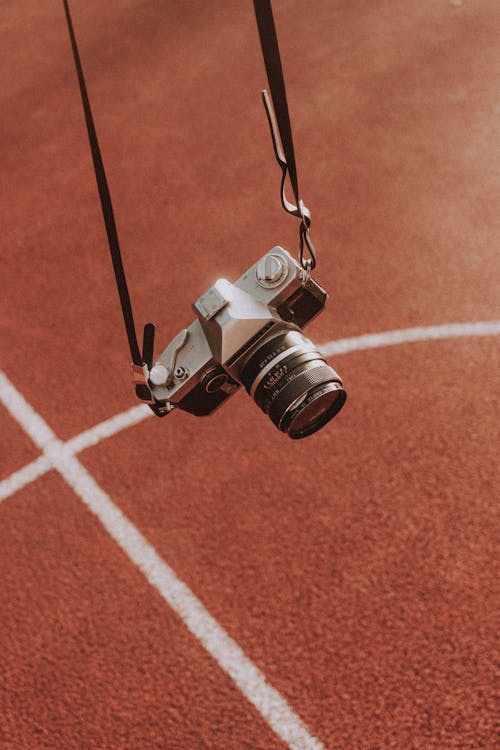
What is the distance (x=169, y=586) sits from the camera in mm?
2785

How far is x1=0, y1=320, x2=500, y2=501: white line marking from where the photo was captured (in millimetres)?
3254

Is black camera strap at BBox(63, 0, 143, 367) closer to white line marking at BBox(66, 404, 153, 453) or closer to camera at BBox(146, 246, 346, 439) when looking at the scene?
camera at BBox(146, 246, 346, 439)

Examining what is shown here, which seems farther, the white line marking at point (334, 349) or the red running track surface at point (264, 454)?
the white line marking at point (334, 349)

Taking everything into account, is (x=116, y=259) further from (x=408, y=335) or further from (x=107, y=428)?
(x=408, y=335)

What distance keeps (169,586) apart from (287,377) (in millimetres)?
1516

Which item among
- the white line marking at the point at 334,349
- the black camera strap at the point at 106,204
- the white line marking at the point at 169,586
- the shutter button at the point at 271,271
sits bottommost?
the white line marking at the point at 169,586

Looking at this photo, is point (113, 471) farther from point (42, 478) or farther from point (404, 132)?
point (404, 132)

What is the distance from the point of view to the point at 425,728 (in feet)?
7.64

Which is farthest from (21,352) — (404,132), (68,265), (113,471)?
(404,132)

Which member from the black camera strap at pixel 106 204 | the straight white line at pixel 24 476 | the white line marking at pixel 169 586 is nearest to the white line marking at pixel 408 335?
the white line marking at pixel 169 586

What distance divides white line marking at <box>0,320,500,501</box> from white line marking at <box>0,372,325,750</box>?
0.27ft

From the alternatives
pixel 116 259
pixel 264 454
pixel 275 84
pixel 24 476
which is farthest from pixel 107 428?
pixel 275 84

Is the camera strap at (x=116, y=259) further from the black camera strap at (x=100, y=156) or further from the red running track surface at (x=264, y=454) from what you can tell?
the red running track surface at (x=264, y=454)

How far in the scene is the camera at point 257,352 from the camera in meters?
1.62
